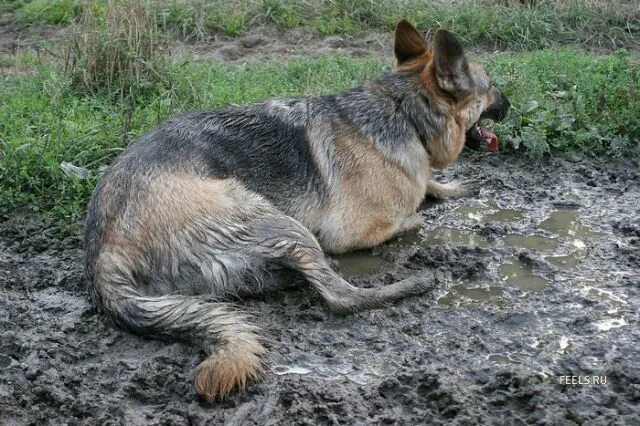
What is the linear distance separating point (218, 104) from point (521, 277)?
3.46m

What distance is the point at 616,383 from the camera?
3730 mm

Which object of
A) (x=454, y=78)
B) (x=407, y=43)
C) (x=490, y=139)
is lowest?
(x=490, y=139)

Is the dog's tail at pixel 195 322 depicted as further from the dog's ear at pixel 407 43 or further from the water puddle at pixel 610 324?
the dog's ear at pixel 407 43

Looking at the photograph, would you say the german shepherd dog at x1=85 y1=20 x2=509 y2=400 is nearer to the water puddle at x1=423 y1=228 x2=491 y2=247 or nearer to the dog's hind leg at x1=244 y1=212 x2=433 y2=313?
the dog's hind leg at x1=244 y1=212 x2=433 y2=313

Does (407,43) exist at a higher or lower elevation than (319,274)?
higher

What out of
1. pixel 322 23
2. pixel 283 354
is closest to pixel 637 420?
pixel 283 354

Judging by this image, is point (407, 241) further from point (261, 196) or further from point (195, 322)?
point (195, 322)

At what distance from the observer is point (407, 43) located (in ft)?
19.0

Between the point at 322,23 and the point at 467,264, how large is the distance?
587cm

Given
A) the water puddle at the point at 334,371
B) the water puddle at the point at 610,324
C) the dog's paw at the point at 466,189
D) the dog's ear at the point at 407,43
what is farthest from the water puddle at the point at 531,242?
the water puddle at the point at 334,371

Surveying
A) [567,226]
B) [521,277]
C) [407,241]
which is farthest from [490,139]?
[521,277]

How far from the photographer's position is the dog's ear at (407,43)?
5688mm

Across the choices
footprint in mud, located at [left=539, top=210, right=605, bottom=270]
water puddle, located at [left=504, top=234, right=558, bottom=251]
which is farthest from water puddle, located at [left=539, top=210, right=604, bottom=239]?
water puddle, located at [left=504, top=234, right=558, bottom=251]

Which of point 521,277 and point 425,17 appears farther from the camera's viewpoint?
point 425,17
